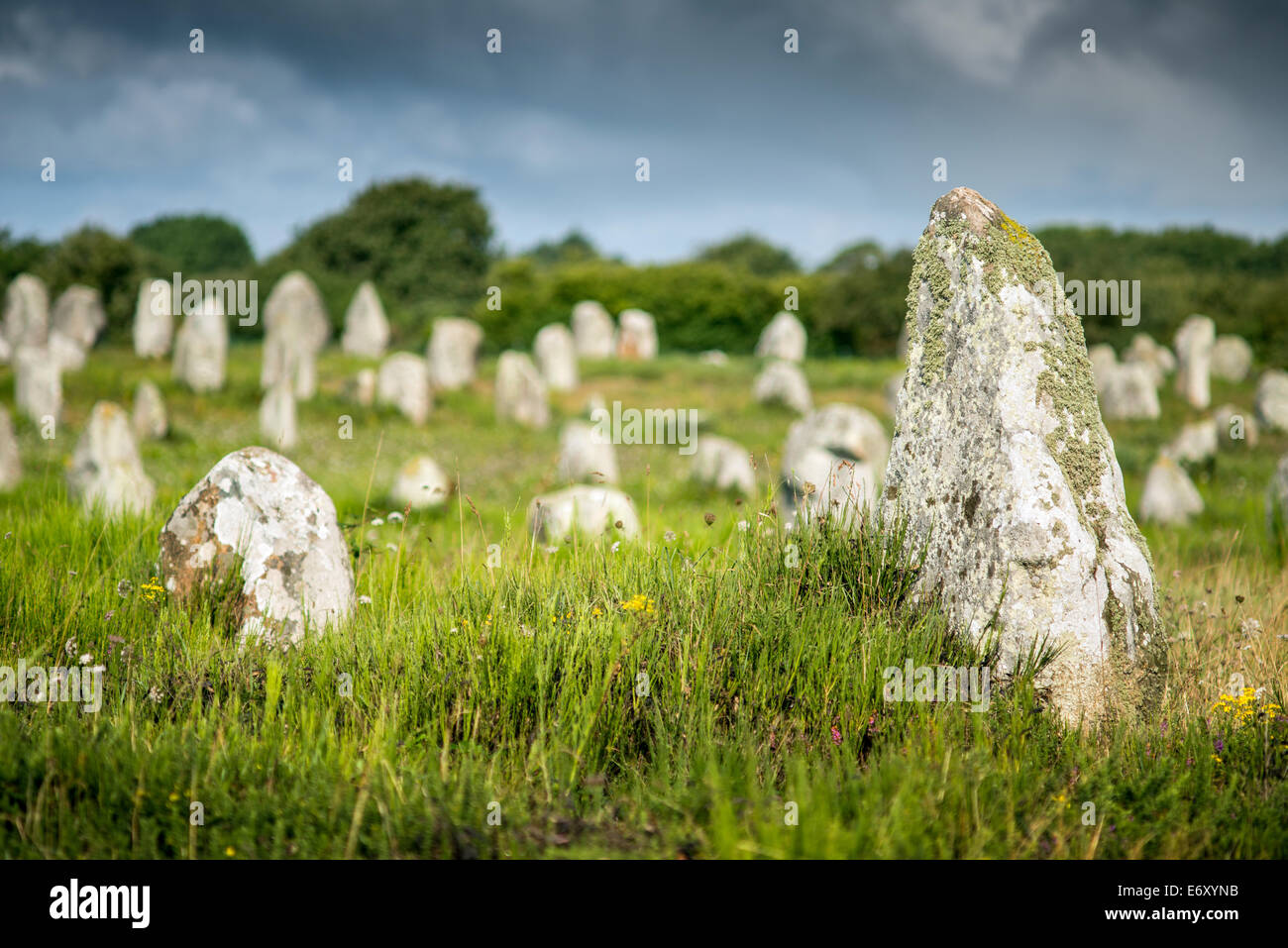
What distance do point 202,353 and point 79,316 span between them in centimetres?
1066

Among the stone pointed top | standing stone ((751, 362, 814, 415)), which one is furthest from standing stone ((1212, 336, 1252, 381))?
the stone pointed top

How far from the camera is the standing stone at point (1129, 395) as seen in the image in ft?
64.9

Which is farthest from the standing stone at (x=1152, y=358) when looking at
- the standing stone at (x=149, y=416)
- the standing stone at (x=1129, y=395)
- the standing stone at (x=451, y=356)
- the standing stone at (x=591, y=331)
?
the standing stone at (x=149, y=416)

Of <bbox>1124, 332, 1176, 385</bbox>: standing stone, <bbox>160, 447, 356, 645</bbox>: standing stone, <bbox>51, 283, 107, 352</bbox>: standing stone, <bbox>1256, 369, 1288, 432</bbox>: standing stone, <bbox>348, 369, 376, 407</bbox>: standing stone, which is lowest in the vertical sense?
<bbox>160, 447, 356, 645</bbox>: standing stone

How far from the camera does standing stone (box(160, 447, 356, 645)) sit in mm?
4004

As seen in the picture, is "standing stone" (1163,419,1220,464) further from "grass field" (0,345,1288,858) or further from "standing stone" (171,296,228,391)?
"standing stone" (171,296,228,391)

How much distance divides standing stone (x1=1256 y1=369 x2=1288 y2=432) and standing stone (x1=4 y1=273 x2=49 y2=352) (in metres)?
30.0

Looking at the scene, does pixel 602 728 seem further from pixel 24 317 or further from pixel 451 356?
pixel 24 317

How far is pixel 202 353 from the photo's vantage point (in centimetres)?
1827

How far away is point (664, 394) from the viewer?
22.1 meters

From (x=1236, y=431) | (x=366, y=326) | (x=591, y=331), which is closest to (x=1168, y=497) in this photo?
(x=1236, y=431)

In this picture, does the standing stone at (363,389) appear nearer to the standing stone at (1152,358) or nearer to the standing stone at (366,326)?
the standing stone at (366,326)
